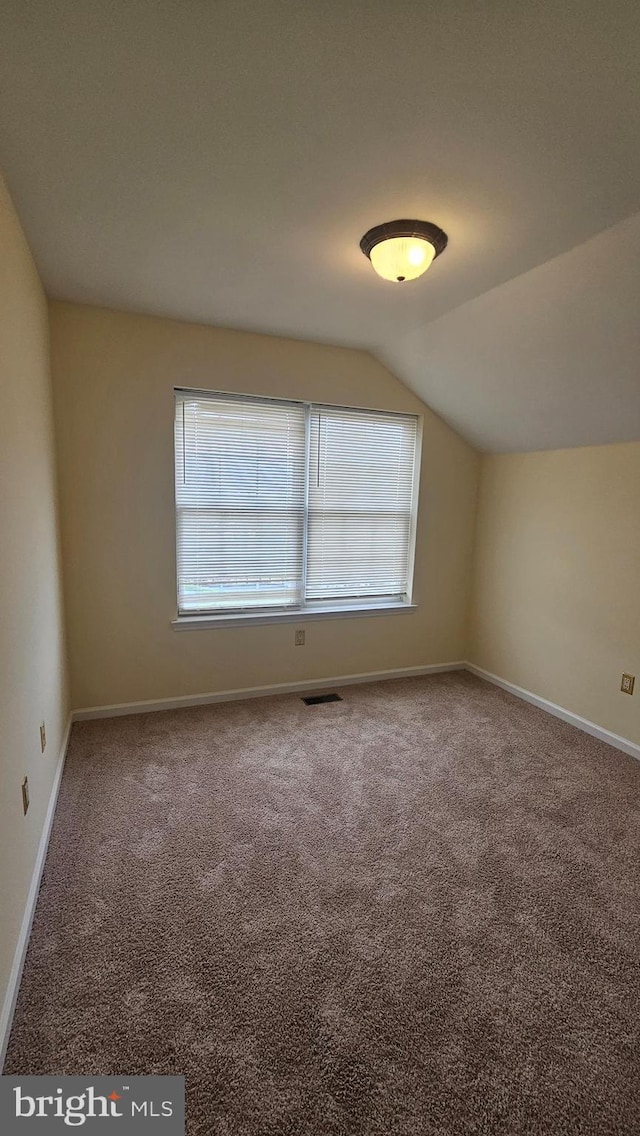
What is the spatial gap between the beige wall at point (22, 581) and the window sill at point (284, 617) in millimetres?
894

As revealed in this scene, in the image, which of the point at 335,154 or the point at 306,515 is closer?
the point at 335,154

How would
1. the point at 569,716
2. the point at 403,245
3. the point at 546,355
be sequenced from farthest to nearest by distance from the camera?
the point at 569,716, the point at 546,355, the point at 403,245

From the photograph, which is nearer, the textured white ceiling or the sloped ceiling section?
the textured white ceiling

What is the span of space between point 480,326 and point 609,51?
1527 mm

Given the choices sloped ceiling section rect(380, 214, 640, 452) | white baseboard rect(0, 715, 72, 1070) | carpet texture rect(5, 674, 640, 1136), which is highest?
sloped ceiling section rect(380, 214, 640, 452)

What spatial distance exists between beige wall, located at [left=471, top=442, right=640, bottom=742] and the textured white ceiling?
21.4 inches

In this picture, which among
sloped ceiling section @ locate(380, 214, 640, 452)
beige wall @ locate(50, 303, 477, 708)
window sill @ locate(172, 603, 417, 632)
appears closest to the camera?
sloped ceiling section @ locate(380, 214, 640, 452)

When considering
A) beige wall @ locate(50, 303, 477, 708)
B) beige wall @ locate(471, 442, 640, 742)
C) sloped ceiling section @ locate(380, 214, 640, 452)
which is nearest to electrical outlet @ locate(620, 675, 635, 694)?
beige wall @ locate(471, 442, 640, 742)

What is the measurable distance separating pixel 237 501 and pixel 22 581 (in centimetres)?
171

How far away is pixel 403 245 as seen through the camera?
183cm

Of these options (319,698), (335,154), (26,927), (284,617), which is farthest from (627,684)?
(26,927)

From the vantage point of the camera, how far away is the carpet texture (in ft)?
3.75

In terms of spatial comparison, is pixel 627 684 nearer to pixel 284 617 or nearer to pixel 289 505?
pixel 284 617

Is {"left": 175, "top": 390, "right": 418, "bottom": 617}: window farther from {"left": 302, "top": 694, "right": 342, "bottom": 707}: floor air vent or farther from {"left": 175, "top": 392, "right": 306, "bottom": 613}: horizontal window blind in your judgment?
{"left": 302, "top": 694, "right": 342, "bottom": 707}: floor air vent
